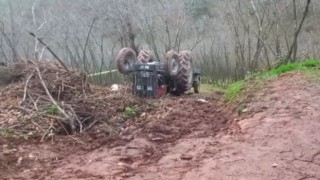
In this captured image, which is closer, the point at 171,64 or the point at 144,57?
the point at 171,64

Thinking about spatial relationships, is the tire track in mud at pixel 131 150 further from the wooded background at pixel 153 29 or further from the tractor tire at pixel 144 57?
the wooded background at pixel 153 29

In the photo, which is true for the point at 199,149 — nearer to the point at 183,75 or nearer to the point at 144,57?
the point at 183,75

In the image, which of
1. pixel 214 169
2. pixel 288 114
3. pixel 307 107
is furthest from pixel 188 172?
pixel 307 107

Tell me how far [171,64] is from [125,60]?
3.93 ft

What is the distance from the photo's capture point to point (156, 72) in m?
11.6

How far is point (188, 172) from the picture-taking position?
5.25m

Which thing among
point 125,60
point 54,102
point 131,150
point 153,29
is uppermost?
point 153,29

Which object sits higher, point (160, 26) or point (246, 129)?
point (160, 26)

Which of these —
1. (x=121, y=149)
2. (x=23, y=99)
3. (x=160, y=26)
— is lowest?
(x=121, y=149)

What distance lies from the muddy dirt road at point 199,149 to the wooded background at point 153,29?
1546cm

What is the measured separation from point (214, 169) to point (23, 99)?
4.51 m

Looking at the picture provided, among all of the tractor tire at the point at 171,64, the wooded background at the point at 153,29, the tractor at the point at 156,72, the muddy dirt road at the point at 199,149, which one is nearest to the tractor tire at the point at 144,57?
the tractor at the point at 156,72

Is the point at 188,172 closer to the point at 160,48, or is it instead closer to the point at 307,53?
the point at 307,53

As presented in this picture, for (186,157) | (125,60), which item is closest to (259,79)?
(125,60)
